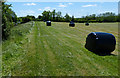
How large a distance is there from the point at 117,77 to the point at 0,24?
10514mm

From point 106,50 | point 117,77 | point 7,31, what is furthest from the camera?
point 7,31

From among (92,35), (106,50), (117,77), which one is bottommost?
(117,77)

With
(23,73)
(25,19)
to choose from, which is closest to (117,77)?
(23,73)

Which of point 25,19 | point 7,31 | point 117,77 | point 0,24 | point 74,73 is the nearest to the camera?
point 117,77

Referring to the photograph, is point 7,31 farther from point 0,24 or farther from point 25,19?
point 25,19

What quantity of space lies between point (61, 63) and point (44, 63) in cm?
103

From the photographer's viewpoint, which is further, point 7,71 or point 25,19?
point 25,19

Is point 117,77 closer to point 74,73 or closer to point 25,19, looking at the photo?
point 74,73

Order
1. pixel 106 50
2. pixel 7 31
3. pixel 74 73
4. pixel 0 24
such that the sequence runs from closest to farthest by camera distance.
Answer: pixel 74 73 < pixel 106 50 < pixel 0 24 < pixel 7 31

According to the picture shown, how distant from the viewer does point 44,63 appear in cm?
702

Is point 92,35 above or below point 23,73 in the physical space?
above

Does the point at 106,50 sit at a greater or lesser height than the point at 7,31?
lesser

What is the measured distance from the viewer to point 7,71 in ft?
19.3

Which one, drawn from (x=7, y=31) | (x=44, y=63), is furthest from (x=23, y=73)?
(x=7, y=31)
